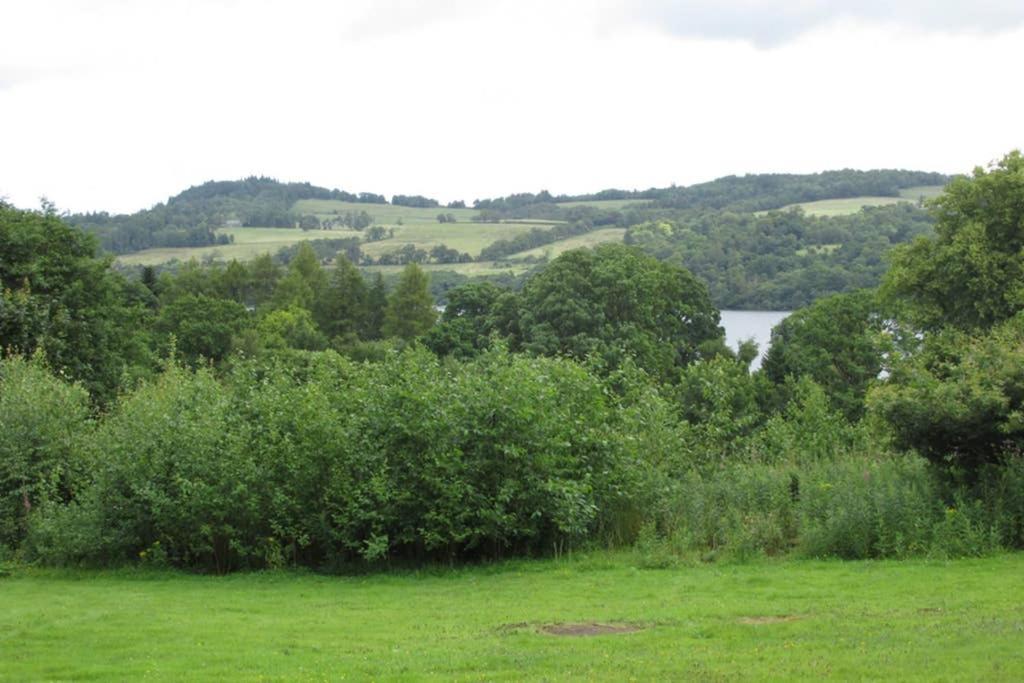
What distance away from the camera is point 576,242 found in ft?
532

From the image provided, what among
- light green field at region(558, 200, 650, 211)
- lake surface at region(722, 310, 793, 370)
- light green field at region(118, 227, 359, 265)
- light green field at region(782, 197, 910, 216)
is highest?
light green field at region(558, 200, 650, 211)

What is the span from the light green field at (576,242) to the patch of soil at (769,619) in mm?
138155

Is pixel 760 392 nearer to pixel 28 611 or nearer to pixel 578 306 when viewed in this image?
pixel 578 306

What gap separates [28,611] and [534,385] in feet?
29.1

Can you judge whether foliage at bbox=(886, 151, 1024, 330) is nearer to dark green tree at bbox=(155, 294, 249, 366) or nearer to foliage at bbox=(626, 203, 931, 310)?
dark green tree at bbox=(155, 294, 249, 366)

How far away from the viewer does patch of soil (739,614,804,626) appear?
13.0 metres

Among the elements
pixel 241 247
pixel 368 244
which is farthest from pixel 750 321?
pixel 241 247

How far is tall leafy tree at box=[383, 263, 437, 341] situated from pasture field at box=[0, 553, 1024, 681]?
281 ft

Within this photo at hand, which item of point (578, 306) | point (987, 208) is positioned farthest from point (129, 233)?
point (987, 208)

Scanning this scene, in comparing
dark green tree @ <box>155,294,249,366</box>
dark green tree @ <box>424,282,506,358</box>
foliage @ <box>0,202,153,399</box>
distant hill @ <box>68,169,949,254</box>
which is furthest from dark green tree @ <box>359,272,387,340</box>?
foliage @ <box>0,202,153,399</box>

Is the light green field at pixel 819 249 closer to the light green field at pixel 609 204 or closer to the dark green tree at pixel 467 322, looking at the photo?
the dark green tree at pixel 467 322

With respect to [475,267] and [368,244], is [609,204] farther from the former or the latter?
[475,267]

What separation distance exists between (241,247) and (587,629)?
170m

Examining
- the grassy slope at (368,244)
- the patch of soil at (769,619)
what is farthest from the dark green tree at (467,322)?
the grassy slope at (368,244)
